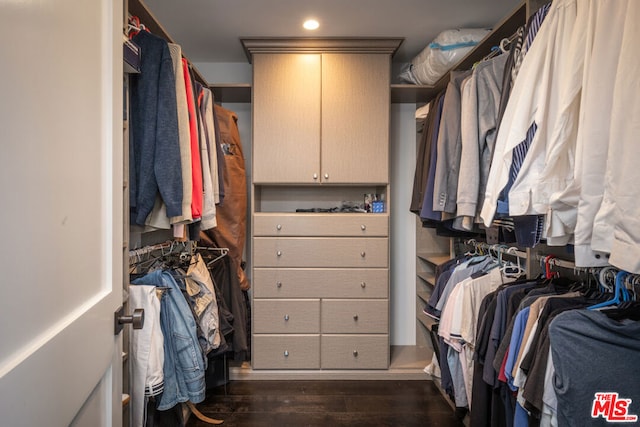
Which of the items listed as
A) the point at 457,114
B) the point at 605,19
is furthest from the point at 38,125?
the point at 457,114

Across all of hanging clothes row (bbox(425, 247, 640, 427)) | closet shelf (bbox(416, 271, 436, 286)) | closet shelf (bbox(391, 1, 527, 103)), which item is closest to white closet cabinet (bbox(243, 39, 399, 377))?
closet shelf (bbox(391, 1, 527, 103))

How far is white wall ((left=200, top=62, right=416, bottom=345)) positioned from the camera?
298cm

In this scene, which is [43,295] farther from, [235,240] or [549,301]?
[235,240]

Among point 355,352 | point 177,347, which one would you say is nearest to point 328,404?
point 355,352

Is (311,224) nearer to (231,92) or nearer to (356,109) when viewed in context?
(356,109)

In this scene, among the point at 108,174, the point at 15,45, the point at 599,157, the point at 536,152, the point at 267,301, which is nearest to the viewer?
the point at 15,45

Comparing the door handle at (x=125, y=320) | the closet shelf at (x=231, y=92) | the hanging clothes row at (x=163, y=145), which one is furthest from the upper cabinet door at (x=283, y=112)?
the door handle at (x=125, y=320)

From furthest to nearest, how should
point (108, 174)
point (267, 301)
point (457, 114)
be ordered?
point (267, 301), point (457, 114), point (108, 174)

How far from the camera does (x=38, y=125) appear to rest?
53 cm

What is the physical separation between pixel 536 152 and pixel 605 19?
1.21ft

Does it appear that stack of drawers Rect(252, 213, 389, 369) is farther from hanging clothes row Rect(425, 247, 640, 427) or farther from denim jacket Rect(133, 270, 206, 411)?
denim jacket Rect(133, 270, 206, 411)

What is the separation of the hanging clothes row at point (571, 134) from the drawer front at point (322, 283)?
0.99 metres

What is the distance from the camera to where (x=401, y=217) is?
3.00 m

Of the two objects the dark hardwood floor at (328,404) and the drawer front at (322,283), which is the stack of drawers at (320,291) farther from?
the dark hardwood floor at (328,404)
